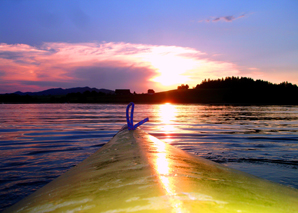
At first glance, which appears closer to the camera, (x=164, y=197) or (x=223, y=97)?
(x=164, y=197)

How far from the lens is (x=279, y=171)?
4.27 m

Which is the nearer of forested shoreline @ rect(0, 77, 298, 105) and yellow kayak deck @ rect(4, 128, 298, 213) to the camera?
Answer: yellow kayak deck @ rect(4, 128, 298, 213)

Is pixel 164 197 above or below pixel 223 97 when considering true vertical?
below

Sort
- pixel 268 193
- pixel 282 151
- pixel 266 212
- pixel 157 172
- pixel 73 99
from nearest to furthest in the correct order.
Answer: pixel 266 212, pixel 268 193, pixel 157 172, pixel 282 151, pixel 73 99

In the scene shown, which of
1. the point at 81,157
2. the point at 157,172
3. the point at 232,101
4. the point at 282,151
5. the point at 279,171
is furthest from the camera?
the point at 232,101

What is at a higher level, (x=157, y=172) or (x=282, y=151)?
(x=157, y=172)

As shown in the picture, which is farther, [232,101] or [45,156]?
[232,101]

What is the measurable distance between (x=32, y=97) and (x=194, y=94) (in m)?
69.6

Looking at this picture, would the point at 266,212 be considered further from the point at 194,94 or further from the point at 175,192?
the point at 194,94

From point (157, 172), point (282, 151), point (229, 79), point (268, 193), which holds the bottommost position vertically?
point (282, 151)

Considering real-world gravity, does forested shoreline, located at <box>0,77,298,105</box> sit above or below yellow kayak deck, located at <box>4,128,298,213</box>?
above

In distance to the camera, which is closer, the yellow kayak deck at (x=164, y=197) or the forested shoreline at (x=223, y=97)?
the yellow kayak deck at (x=164, y=197)

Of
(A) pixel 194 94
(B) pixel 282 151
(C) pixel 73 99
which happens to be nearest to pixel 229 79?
(A) pixel 194 94

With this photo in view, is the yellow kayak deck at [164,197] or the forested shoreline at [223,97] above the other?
Answer: the forested shoreline at [223,97]
